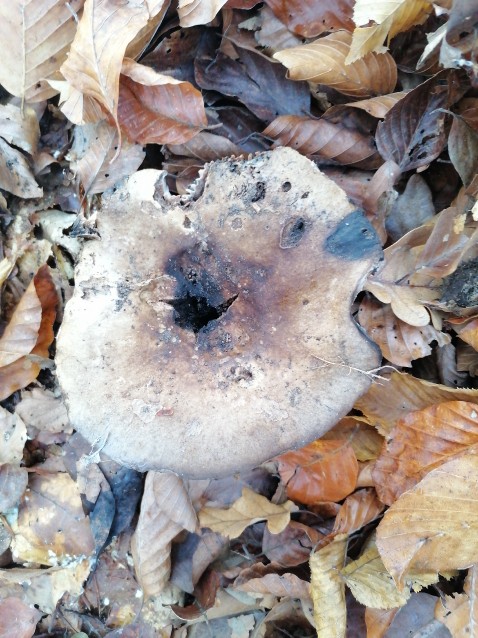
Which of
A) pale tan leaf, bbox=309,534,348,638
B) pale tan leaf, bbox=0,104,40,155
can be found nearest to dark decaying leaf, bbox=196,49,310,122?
pale tan leaf, bbox=0,104,40,155

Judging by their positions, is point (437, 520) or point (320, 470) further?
point (320, 470)

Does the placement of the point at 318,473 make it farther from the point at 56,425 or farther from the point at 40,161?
the point at 40,161

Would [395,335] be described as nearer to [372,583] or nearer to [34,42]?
[372,583]

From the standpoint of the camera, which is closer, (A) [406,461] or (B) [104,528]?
(A) [406,461]

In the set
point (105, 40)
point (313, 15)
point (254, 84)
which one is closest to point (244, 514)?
point (254, 84)

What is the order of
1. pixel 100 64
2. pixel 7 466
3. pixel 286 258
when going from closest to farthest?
1. pixel 286 258
2. pixel 100 64
3. pixel 7 466

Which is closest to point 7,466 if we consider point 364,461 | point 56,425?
point 56,425

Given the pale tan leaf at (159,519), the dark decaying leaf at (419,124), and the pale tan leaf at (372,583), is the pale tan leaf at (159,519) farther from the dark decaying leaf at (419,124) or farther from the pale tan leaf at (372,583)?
the dark decaying leaf at (419,124)

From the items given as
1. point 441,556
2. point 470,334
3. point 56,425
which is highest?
point 56,425

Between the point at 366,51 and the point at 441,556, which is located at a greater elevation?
the point at 366,51
